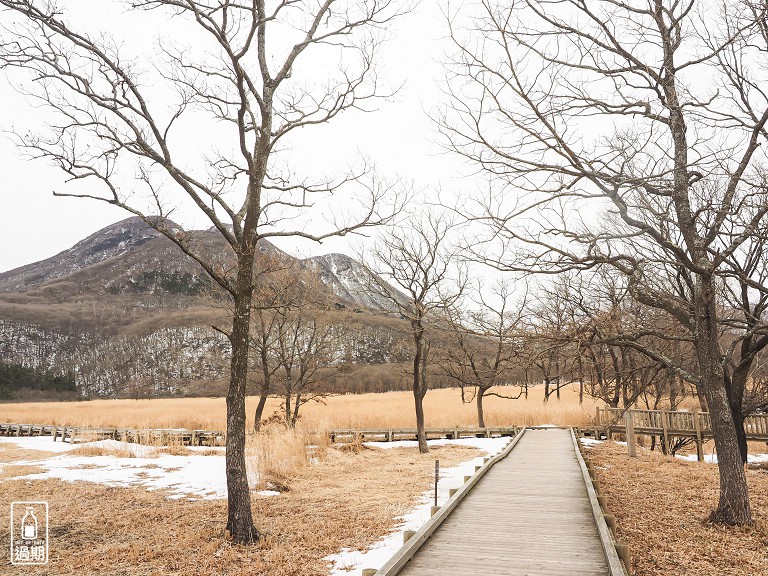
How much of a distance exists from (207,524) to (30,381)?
111 m

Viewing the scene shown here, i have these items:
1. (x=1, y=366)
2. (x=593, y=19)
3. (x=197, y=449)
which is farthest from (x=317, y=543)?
(x=1, y=366)

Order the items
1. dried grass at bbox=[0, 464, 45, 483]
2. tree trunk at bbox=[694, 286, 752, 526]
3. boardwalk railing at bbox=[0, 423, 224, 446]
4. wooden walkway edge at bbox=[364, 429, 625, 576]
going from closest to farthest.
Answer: wooden walkway edge at bbox=[364, 429, 625, 576] < tree trunk at bbox=[694, 286, 752, 526] < dried grass at bbox=[0, 464, 45, 483] < boardwalk railing at bbox=[0, 423, 224, 446]

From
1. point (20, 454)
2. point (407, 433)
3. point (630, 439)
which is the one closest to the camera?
point (630, 439)

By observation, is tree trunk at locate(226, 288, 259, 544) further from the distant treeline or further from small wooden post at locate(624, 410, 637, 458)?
the distant treeline

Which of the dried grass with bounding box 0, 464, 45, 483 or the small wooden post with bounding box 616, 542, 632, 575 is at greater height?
the small wooden post with bounding box 616, 542, 632, 575

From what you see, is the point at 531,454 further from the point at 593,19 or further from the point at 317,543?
the point at 593,19

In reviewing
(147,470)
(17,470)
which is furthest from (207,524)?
(17,470)

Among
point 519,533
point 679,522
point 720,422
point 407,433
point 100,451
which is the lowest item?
point 100,451

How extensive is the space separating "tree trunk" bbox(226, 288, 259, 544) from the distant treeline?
101899mm

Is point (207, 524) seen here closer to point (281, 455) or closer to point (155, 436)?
point (281, 455)

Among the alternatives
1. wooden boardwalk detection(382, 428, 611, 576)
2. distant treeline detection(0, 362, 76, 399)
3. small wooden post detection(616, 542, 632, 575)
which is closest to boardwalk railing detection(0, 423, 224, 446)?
wooden boardwalk detection(382, 428, 611, 576)

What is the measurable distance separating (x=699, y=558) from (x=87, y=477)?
1566 centimetres

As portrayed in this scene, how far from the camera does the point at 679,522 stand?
8.84 metres

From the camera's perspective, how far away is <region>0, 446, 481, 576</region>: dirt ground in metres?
7.45
